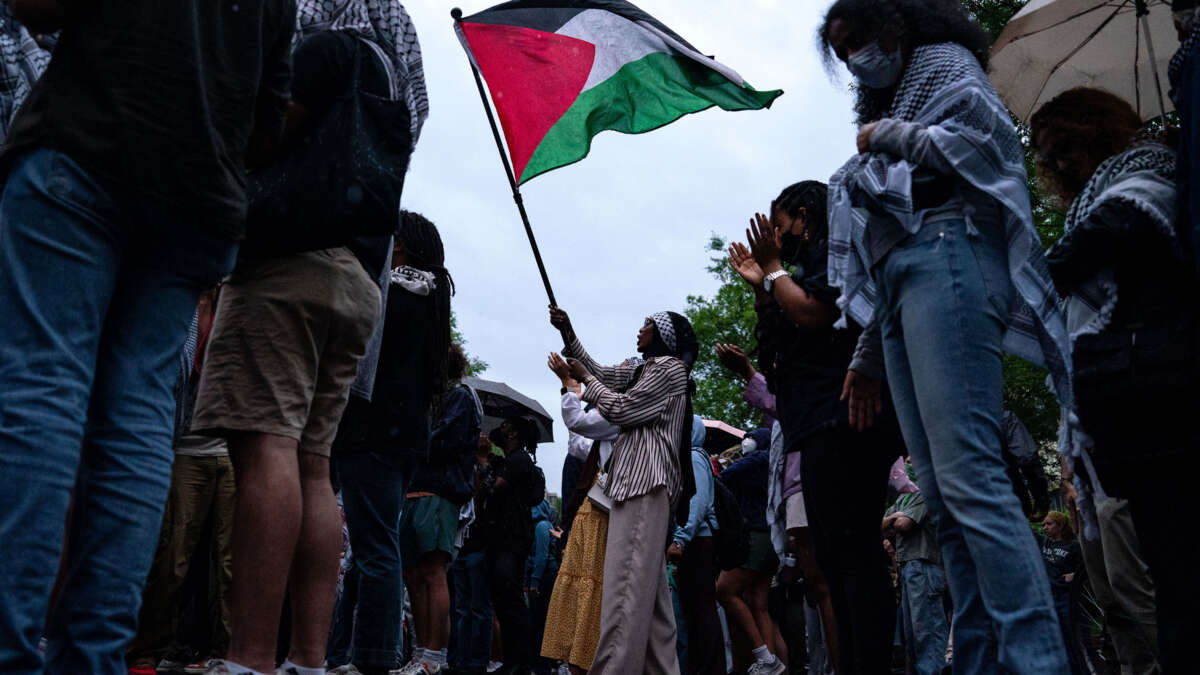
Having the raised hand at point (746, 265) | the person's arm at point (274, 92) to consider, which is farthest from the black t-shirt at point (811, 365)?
the person's arm at point (274, 92)

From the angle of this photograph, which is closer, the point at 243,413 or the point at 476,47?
the point at 243,413

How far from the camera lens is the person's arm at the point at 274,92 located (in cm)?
281

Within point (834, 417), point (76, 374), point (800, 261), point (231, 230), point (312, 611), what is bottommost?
point (312, 611)

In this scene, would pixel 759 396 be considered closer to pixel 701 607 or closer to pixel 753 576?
pixel 701 607

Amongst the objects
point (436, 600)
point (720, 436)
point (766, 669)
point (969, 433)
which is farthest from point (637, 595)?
point (720, 436)

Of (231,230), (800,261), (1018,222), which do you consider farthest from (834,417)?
(231,230)

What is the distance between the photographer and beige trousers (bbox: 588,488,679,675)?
571cm

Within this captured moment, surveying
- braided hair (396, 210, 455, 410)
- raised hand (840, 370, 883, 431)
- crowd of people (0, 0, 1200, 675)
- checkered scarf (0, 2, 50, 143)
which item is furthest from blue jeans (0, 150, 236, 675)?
braided hair (396, 210, 455, 410)

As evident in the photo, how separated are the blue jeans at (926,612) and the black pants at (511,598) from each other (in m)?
3.47

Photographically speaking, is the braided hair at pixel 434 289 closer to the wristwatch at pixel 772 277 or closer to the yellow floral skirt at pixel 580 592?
the yellow floral skirt at pixel 580 592

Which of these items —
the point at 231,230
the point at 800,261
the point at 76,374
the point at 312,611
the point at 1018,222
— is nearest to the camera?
the point at 76,374

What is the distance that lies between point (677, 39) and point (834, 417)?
423cm

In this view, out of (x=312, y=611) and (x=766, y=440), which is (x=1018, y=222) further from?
(x=766, y=440)

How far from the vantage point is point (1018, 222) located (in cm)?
308
